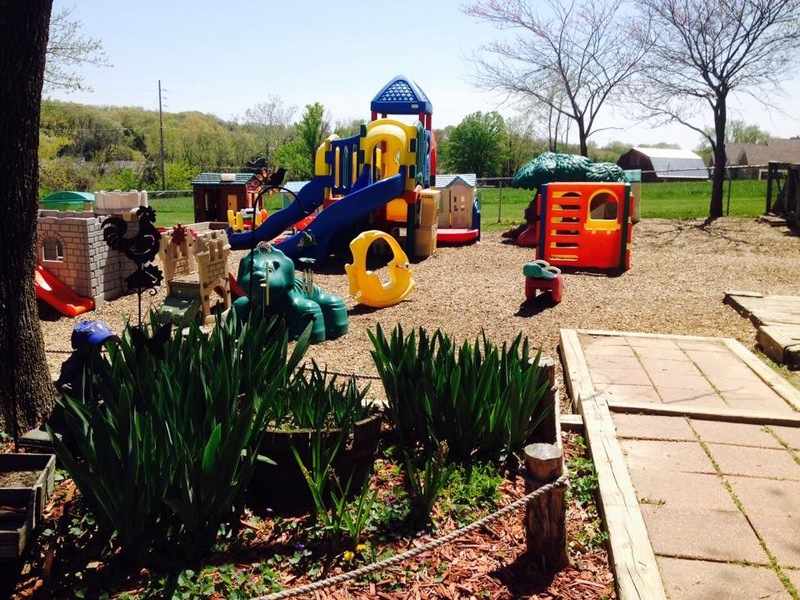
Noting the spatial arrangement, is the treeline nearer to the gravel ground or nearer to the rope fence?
the gravel ground

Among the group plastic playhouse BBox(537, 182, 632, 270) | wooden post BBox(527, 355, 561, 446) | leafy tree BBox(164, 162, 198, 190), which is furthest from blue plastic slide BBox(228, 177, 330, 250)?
leafy tree BBox(164, 162, 198, 190)

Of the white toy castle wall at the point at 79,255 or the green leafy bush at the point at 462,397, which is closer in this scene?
the green leafy bush at the point at 462,397

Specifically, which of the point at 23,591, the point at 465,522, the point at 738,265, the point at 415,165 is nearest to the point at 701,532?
the point at 465,522

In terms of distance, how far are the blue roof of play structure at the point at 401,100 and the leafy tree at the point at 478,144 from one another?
3479cm

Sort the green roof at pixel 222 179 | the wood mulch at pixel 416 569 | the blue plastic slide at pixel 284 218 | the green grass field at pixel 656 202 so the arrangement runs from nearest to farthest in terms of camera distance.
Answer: the wood mulch at pixel 416 569
the blue plastic slide at pixel 284 218
the green roof at pixel 222 179
the green grass field at pixel 656 202

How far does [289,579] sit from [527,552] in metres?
0.92

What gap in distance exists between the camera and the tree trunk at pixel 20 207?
11.2 feet

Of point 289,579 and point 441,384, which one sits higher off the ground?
point 441,384

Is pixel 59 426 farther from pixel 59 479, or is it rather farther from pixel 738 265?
pixel 738 265

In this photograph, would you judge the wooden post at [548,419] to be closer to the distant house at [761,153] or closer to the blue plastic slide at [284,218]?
the blue plastic slide at [284,218]

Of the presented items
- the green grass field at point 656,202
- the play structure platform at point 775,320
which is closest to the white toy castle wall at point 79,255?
the play structure platform at point 775,320

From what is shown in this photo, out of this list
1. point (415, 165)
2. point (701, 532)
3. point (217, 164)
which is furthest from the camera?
point (217, 164)

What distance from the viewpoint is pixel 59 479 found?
3.27 m

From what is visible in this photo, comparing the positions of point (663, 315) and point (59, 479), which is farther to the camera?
point (663, 315)
